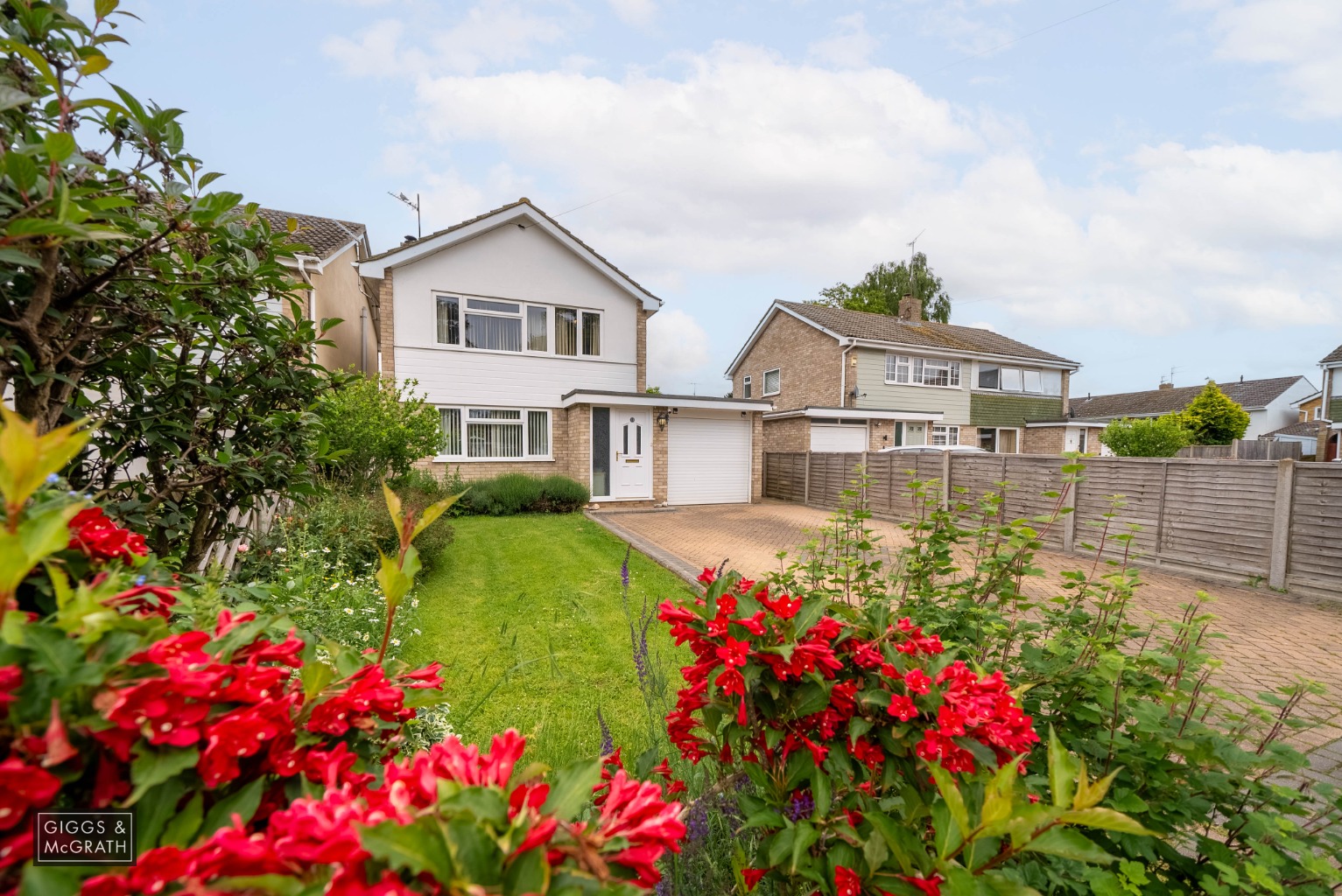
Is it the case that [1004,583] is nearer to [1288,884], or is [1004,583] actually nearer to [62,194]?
[1288,884]

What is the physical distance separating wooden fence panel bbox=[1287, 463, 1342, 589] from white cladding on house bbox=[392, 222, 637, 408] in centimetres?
1289

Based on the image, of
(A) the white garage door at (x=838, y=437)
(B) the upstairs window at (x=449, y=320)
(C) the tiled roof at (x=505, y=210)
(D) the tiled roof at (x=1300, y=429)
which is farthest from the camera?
(D) the tiled roof at (x=1300, y=429)

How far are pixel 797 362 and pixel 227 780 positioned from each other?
2310 cm

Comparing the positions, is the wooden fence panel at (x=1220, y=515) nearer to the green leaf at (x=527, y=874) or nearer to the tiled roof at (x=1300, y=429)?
the green leaf at (x=527, y=874)

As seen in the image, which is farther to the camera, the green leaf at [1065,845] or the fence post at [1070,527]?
the fence post at [1070,527]

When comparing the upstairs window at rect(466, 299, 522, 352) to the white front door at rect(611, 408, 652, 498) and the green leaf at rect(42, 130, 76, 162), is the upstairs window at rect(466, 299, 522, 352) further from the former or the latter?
the green leaf at rect(42, 130, 76, 162)

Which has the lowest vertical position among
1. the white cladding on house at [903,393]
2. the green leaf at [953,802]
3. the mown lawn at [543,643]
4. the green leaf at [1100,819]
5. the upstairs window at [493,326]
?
the mown lawn at [543,643]

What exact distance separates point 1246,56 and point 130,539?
12516 millimetres

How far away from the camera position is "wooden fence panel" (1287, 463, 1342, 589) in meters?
6.29

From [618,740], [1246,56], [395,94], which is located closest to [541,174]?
[395,94]

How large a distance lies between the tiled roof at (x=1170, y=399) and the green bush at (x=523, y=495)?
3354 centimetres

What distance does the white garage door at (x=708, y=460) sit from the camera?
15086 mm

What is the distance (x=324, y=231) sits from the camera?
1422 centimetres

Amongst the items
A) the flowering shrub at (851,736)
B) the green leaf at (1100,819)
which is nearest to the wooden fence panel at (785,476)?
the flowering shrub at (851,736)
